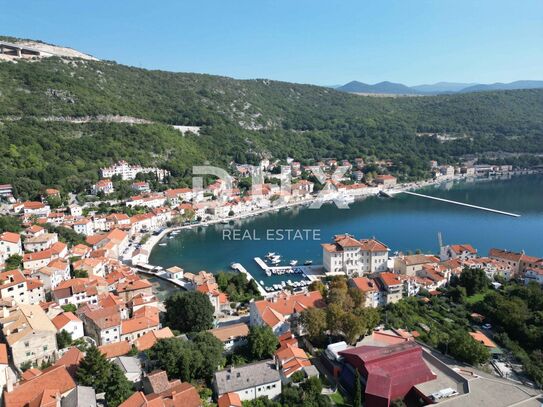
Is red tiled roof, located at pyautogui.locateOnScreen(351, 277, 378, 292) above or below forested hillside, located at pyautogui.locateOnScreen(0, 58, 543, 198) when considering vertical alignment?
below

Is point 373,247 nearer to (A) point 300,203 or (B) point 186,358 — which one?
(B) point 186,358

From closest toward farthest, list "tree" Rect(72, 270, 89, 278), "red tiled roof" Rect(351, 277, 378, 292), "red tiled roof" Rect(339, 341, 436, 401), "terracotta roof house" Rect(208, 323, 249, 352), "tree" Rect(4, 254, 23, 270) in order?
1. "red tiled roof" Rect(339, 341, 436, 401)
2. "terracotta roof house" Rect(208, 323, 249, 352)
3. "red tiled roof" Rect(351, 277, 378, 292)
4. "tree" Rect(4, 254, 23, 270)
5. "tree" Rect(72, 270, 89, 278)

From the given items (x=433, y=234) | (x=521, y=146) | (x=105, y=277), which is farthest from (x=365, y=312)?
(x=521, y=146)

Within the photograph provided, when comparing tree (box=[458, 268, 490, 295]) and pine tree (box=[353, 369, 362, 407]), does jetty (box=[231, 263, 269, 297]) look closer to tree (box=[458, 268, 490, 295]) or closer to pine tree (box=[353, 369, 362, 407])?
pine tree (box=[353, 369, 362, 407])

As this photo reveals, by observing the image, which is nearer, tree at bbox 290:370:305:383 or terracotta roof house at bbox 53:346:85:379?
terracotta roof house at bbox 53:346:85:379

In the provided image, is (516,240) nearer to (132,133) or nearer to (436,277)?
(436,277)

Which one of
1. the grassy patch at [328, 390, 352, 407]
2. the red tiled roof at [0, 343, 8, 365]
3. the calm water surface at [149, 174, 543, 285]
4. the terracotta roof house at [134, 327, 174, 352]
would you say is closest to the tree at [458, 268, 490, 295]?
the calm water surface at [149, 174, 543, 285]

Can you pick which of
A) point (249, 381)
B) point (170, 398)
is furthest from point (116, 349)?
point (249, 381)
